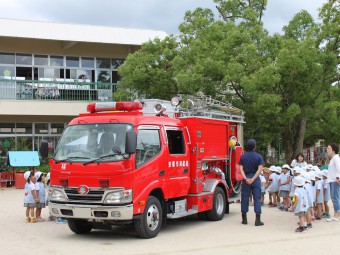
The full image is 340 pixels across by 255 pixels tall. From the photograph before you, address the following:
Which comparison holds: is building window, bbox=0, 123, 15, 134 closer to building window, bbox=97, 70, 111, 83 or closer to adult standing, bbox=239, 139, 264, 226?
building window, bbox=97, 70, 111, 83

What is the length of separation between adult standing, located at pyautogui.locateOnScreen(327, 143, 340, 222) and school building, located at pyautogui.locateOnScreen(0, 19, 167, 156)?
15.4m

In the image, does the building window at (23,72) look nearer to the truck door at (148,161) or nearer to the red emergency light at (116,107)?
the red emergency light at (116,107)

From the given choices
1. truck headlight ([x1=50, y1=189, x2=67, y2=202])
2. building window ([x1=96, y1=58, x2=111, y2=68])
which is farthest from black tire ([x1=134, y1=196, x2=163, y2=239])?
building window ([x1=96, y1=58, x2=111, y2=68])

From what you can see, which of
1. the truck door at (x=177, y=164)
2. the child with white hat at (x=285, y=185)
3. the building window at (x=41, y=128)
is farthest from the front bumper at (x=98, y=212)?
the building window at (x=41, y=128)

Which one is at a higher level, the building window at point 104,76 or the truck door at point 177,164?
the building window at point 104,76

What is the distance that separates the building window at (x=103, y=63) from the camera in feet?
91.4

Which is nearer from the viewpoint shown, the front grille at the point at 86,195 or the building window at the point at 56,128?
the front grille at the point at 86,195

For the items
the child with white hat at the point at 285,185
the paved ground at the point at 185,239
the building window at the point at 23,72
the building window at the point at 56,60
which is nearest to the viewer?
the paved ground at the point at 185,239

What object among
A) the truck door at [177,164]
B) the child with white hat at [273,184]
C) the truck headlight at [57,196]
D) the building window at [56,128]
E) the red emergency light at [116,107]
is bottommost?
the child with white hat at [273,184]

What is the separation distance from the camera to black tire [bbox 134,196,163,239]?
30.1 feet

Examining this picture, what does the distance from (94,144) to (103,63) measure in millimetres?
19347

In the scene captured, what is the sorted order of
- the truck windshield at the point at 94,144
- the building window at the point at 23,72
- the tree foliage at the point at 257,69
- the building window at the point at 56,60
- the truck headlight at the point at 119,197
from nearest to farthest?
the truck headlight at the point at 119,197 → the truck windshield at the point at 94,144 → the tree foliage at the point at 257,69 → the building window at the point at 23,72 → the building window at the point at 56,60

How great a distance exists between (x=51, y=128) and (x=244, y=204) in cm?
1700

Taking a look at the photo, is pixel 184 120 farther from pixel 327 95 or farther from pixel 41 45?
pixel 41 45
